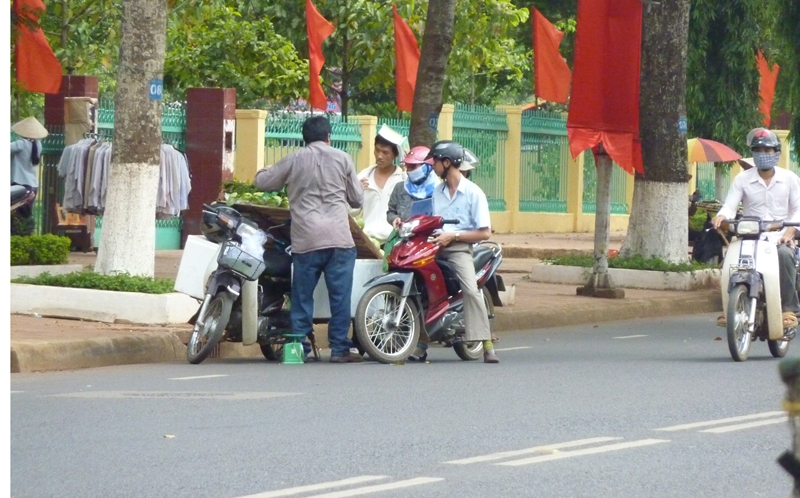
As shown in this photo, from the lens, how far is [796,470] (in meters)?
3.37

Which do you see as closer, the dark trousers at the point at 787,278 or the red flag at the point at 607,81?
the dark trousers at the point at 787,278

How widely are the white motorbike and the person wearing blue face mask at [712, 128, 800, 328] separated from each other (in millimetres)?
187

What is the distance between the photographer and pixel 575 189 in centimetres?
3052

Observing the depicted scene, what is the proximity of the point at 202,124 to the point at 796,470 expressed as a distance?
1876cm

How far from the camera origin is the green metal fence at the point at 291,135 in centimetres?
2284

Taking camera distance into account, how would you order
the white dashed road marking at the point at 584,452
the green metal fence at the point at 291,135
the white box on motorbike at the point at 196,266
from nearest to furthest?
the white dashed road marking at the point at 584,452, the white box on motorbike at the point at 196,266, the green metal fence at the point at 291,135

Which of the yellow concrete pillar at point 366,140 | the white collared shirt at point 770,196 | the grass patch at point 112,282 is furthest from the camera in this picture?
the yellow concrete pillar at point 366,140

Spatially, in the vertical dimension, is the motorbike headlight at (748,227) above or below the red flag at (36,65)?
below

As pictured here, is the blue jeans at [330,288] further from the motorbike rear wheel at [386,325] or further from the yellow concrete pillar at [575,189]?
the yellow concrete pillar at [575,189]

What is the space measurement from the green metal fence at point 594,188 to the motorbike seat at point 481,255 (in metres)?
18.1

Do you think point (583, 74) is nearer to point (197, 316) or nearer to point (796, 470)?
point (197, 316)

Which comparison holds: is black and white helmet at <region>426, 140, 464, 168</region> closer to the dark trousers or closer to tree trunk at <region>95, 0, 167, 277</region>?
the dark trousers

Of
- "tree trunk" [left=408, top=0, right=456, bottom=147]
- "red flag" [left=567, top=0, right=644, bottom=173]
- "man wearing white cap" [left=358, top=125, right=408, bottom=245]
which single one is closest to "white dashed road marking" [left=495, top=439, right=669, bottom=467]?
"man wearing white cap" [left=358, top=125, right=408, bottom=245]

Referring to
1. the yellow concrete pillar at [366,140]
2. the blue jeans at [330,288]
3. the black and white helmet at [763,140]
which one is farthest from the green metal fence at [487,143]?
the blue jeans at [330,288]
